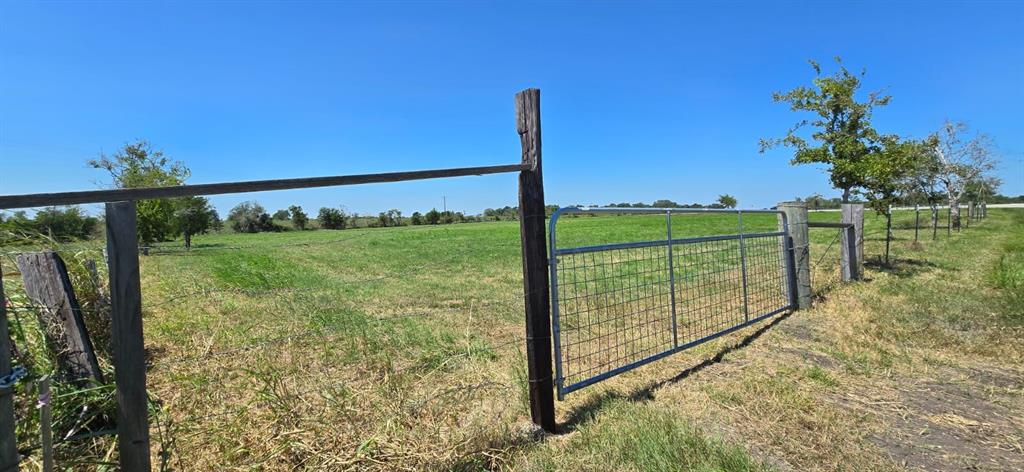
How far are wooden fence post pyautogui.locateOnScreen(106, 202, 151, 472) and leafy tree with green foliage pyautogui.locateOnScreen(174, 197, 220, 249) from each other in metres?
34.6

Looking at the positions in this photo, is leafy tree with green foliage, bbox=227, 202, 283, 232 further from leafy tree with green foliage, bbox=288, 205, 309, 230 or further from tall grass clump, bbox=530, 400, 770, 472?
tall grass clump, bbox=530, 400, 770, 472

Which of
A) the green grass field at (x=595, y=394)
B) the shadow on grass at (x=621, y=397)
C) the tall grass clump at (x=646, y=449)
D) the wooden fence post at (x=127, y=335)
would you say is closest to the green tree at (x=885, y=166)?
the green grass field at (x=595, y=394)

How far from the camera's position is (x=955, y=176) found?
74.5 ft

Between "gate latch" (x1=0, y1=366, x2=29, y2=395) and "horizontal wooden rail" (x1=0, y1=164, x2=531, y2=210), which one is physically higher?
"horizontal wooden rail" (x1=0, y1=164, x2=531, y2=210)

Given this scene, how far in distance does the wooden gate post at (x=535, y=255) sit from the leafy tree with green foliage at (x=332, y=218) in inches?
3377

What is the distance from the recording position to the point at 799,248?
264 inches

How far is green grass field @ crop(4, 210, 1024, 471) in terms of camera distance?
2.74m

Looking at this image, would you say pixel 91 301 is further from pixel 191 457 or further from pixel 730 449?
pixel 730 449

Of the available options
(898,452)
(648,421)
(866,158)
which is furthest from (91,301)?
(866,158)

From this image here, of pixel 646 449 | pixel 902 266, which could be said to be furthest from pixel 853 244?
pixel 646 449

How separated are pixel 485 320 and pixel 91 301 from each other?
4053 mm

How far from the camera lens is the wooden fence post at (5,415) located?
1578 millimetres

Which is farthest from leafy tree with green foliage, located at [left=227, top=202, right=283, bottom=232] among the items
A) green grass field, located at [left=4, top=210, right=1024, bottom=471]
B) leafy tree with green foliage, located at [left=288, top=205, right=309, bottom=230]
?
green grass field, located at [left=4, top=210, right=1024, bottom=471]

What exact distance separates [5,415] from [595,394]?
3308mm
